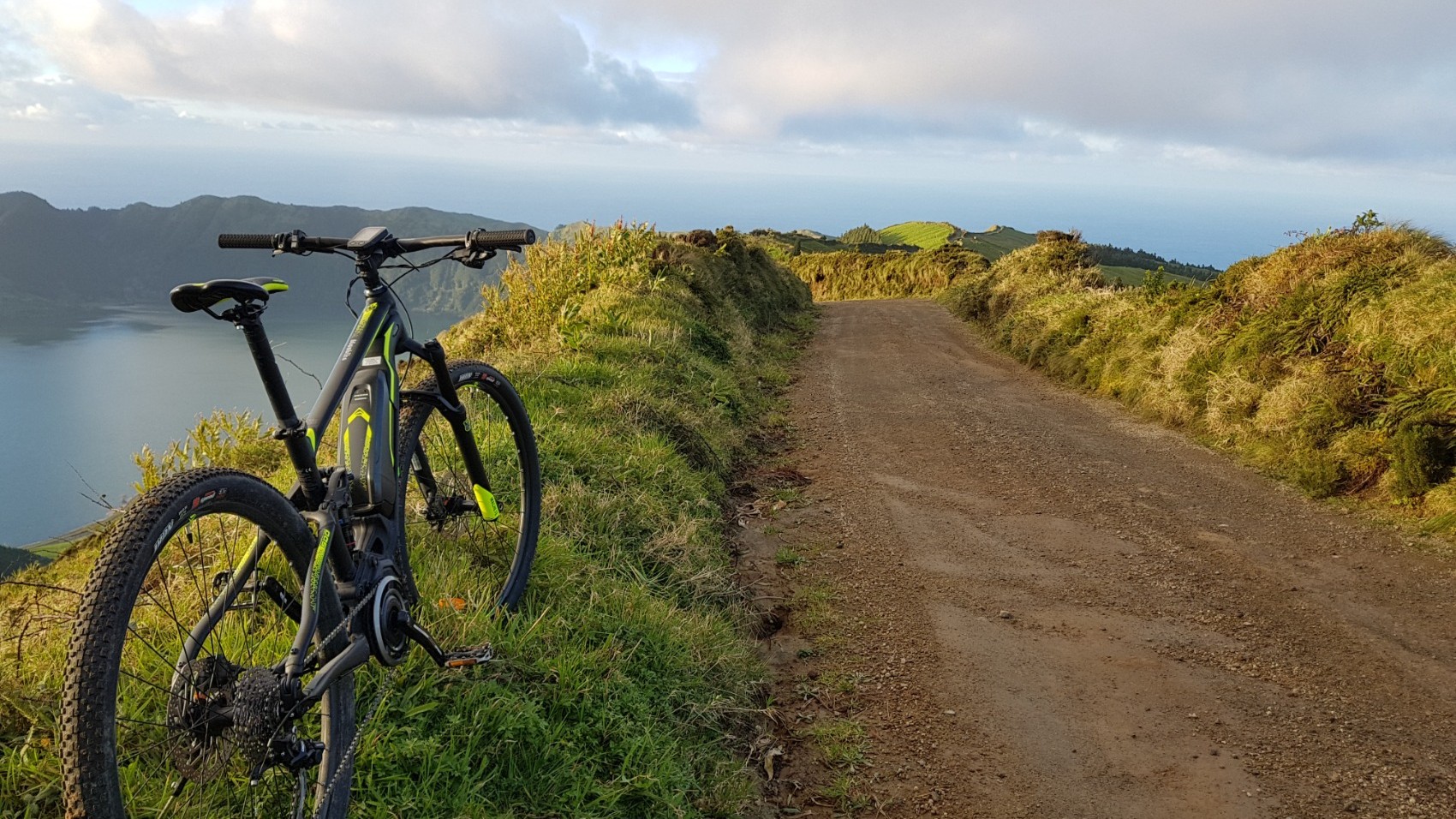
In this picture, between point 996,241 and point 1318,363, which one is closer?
point 1318,363

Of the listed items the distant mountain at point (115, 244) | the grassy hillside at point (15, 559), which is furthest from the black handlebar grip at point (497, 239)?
the distant mountain at point (115, 244)

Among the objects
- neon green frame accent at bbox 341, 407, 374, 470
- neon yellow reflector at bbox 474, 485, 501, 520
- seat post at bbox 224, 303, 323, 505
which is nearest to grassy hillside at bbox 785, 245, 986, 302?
neon yellow reflector at bbox 474, 485, 501, 520

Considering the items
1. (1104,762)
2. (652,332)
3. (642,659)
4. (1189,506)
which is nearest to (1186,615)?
(1104,762)

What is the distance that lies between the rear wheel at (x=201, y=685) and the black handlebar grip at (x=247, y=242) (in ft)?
4.12

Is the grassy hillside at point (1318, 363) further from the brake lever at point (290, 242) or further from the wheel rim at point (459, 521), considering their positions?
the brake lever at point (290, 242)

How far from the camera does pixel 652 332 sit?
1046 cm

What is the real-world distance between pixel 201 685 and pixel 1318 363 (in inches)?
372

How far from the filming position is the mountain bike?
174cm

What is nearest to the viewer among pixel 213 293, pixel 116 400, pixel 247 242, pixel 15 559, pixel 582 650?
pixel 213 293

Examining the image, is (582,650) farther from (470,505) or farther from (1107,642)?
(1107,642)

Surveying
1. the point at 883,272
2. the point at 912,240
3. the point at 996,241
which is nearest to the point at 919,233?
the point at 912,240

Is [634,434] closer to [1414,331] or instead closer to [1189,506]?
[1189,506]

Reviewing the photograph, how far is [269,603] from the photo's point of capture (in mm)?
2807

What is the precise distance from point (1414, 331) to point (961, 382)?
582 cm
